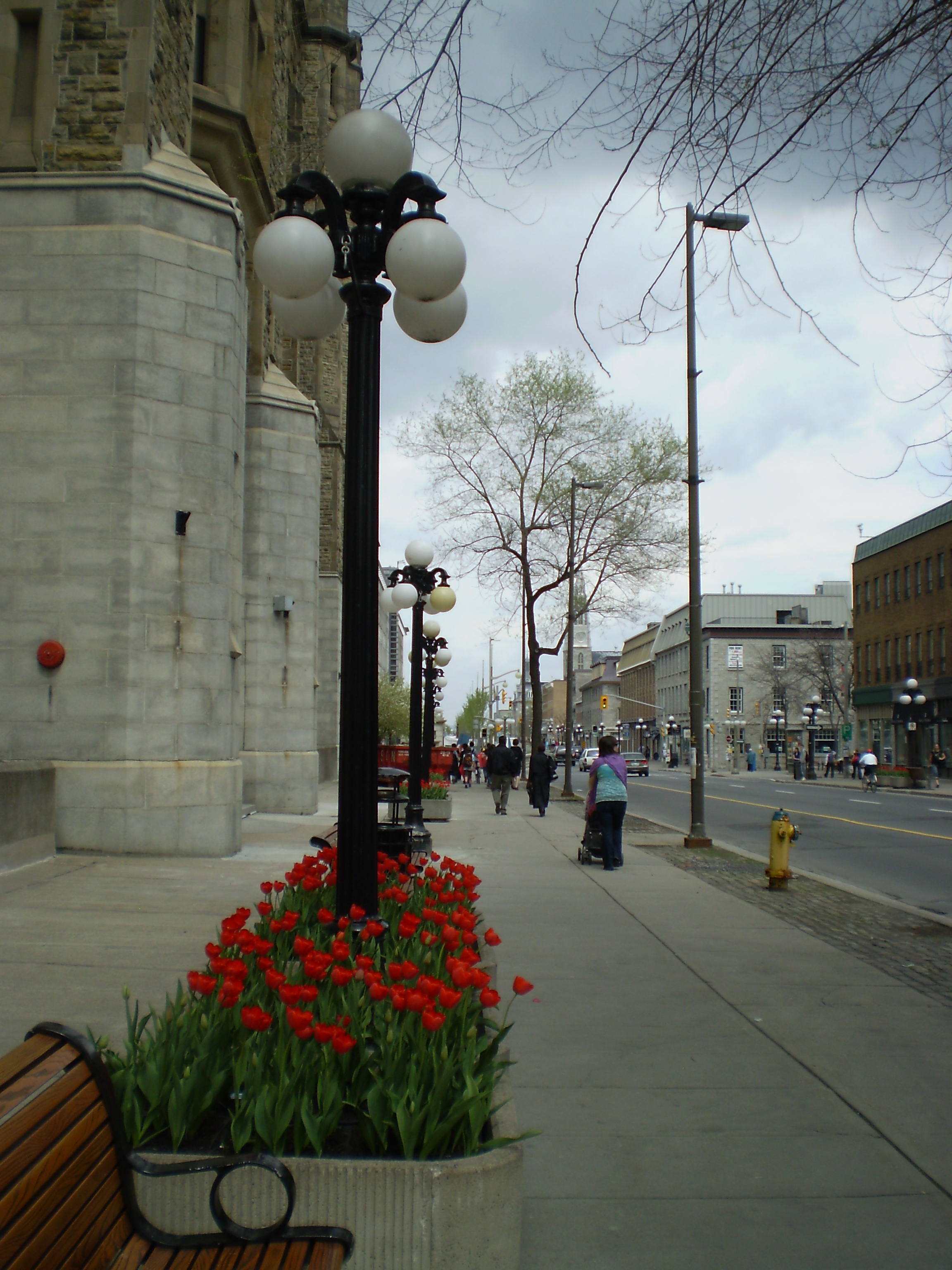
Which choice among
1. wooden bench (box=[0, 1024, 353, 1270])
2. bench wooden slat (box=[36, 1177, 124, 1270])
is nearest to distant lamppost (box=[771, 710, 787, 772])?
wooden bench (box=[0, 1024, 353, 1270])

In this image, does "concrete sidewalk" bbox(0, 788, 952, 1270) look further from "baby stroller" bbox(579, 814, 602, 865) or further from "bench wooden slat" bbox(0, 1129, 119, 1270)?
"baby stroller" bbox(579, 814, 602, 865)

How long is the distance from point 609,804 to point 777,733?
7472 centimetres

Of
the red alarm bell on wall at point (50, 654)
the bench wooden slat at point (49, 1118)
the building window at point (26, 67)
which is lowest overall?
the bench wooden slat at point (49, 1118)

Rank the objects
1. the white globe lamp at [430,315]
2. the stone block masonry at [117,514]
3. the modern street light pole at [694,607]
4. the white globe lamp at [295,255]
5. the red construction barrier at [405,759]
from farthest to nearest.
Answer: the red construction barrier at [405,759] < the modern street light pole at [694,607] < the stone block masonry at [117,514] < the white globe lamp at [430,315] < the white globe lamp at [295,255]

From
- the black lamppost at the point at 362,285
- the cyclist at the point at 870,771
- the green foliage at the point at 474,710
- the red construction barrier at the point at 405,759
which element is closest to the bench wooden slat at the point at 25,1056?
the black lamppost at the point at 362,285

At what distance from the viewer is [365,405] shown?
5.57 m

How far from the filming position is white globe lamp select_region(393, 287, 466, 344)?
19.8 feet

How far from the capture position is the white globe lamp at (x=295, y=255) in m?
5.46

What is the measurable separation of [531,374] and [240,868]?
24705 mm

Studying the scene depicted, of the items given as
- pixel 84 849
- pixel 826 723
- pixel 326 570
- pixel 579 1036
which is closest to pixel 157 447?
pixel 84 849

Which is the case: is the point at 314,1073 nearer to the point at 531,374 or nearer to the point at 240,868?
the point at 240,868

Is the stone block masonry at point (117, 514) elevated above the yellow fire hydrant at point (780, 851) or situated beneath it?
elevated above

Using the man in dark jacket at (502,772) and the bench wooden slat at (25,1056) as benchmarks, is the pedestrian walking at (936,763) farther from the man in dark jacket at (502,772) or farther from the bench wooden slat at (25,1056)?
the bench wooden slat at (25,1056)

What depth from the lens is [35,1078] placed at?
2.24m
